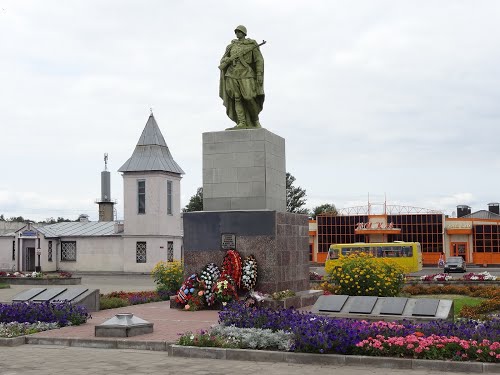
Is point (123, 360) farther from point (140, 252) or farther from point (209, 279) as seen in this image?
point (140, 252)

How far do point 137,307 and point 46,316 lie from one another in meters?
4.00

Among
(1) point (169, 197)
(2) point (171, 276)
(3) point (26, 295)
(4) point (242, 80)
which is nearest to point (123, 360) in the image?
(3) point (26, 295)

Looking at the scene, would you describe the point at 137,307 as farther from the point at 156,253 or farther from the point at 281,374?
the point at 156,253

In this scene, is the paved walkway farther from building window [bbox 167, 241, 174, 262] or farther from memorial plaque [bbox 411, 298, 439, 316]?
building window [bbox 167, 241, 174, 262]

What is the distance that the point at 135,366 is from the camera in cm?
970

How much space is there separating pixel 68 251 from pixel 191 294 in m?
33.0

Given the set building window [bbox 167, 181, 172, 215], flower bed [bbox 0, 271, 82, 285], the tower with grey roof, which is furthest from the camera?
building window [bbox 167, 181, 172, 215]

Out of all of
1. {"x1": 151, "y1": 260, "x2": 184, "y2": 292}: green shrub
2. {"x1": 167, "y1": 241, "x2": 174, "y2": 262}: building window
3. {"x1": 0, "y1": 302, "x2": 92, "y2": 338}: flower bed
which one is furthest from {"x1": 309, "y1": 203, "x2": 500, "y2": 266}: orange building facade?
{"x1": 0, "y1": 302, "x2": 92, "y2": 338}: flower bed

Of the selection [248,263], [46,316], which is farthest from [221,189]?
[46,316]

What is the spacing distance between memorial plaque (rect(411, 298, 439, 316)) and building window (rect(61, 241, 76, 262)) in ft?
125

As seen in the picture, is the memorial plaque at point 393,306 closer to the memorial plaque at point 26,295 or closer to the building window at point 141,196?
the memorial plaque at point 26,295

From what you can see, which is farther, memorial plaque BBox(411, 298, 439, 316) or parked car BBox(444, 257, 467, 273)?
parked car BBox(444, 257, 467, 273)

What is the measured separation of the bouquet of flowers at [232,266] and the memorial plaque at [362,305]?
4.07 metres

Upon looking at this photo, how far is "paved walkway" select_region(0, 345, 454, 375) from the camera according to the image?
30.3 feet
